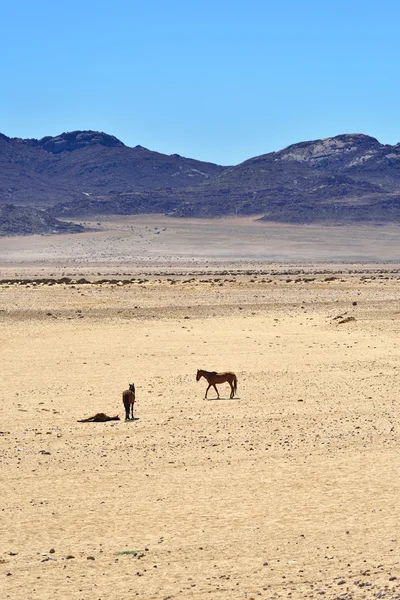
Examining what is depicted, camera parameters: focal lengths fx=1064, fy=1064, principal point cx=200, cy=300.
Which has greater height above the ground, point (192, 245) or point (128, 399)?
point (192, 245)

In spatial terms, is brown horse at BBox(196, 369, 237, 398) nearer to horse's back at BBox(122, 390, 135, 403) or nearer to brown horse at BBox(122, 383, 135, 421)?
brown horse at BBox(122, 383, 135, 421)

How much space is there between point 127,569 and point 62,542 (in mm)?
1039

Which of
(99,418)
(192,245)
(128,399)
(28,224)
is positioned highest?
(28,224)

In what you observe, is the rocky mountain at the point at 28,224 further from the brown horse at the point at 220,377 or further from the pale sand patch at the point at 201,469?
the brown horse at the point at 220,377

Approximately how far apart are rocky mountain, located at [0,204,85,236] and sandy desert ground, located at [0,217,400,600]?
108m

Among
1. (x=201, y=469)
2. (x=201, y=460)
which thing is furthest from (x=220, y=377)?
(x=201, y=469)

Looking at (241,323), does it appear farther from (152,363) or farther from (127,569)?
(127,569)

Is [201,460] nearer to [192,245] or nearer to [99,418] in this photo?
[99,418]

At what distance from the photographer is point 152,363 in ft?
76.0

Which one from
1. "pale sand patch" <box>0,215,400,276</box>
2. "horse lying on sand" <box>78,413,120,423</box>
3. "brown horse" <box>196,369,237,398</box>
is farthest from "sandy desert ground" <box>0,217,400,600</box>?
"pale sand patch" <box>0,215,400,276</box>

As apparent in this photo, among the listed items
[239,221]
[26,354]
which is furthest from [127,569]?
[239,221]

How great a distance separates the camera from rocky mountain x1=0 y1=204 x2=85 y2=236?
458 ft

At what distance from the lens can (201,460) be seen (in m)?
13.4

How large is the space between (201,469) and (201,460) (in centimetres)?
47
